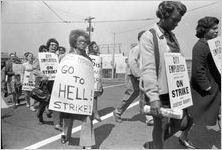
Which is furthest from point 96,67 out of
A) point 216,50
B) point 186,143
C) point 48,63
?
point 216,50

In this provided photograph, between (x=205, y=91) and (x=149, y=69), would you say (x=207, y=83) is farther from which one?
(x=149, y=69)

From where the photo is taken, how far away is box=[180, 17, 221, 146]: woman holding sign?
4426mm

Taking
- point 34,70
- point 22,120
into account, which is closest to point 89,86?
point 34,70

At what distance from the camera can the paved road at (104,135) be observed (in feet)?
17.2

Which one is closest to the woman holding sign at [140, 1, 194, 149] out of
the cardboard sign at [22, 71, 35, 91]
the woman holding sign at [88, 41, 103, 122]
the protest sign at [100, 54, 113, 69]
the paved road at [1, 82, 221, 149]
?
the paved road at [1, 82, 221, 149]

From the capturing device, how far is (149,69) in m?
3.66

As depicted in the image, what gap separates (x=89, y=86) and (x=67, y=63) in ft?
1.52

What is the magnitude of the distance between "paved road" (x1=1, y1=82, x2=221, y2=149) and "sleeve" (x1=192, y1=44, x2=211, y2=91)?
1.24 m

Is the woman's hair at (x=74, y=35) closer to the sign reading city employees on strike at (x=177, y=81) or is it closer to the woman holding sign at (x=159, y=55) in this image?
the woman holding sign at (x=159, y=55)

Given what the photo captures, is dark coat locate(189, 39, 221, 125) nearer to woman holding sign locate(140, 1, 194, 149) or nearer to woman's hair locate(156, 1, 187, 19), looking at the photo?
woman holding sign locate(140, 1, 194, 149)

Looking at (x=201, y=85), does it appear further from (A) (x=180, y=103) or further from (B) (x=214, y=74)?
(A) (x=180, y=103)

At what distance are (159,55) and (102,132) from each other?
2793 millimetres

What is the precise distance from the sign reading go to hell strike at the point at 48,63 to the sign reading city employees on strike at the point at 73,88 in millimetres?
2104

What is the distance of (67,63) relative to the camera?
468 cm
